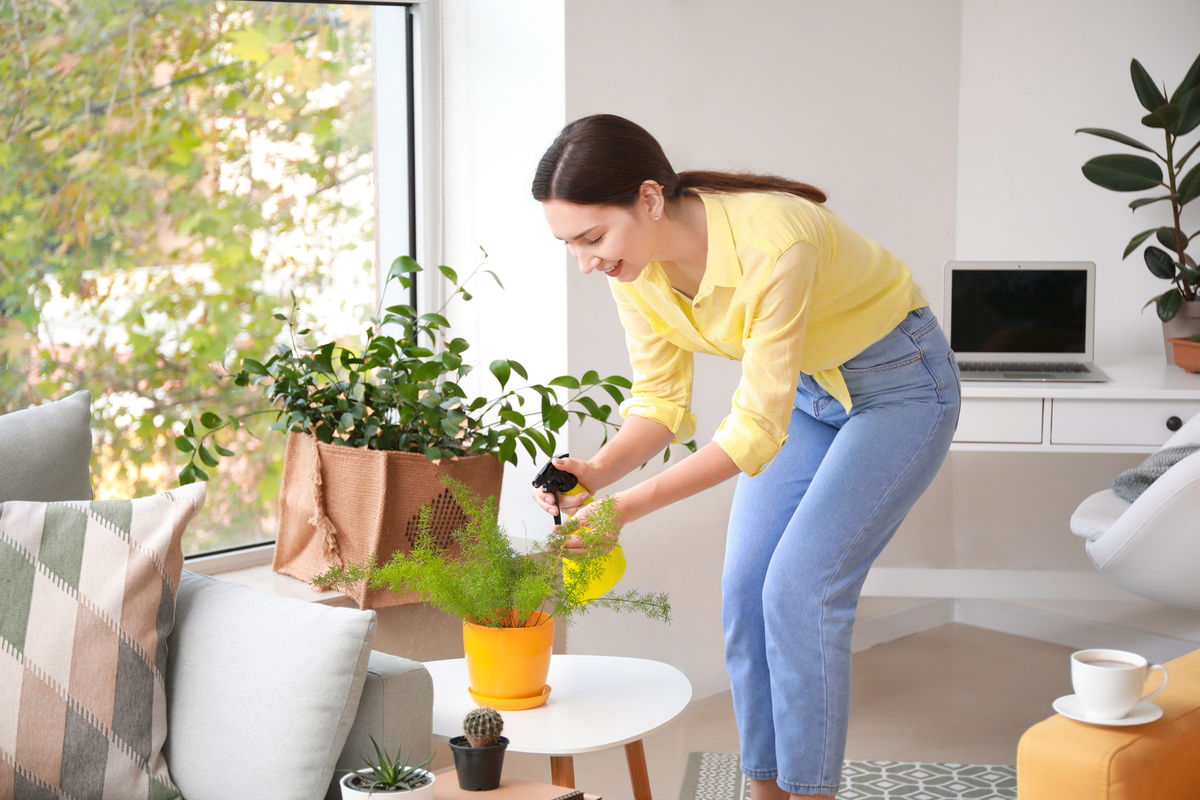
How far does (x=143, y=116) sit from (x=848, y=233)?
1.39 meters

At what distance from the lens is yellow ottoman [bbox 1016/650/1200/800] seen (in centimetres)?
101

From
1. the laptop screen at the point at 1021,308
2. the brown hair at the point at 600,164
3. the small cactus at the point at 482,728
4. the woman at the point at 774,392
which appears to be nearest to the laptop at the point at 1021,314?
the laptop screen at the point at 1021,308

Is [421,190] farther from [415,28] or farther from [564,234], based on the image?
[564,234]

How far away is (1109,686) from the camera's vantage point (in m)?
1.05

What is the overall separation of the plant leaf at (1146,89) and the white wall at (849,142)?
0.28 meters

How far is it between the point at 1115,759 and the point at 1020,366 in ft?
5.86

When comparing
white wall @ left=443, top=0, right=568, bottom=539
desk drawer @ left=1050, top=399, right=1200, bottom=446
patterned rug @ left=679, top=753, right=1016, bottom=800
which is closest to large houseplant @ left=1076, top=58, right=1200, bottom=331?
desk drawer @ left=1050, top=399, right=1200, bottom=446

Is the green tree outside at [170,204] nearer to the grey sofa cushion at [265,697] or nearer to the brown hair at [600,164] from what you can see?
the grey sofa cushion at [265,697]

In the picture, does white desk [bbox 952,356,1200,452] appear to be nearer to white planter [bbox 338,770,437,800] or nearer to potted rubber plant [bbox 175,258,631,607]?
potted rubber plant [bbox 175,258,631,607]

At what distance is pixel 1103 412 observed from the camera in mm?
2354

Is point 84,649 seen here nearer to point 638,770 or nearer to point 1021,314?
point 638,770

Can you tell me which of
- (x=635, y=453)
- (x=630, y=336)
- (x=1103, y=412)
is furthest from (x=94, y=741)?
(x=1103, y=412)

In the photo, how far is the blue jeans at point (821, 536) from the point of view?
147 cm

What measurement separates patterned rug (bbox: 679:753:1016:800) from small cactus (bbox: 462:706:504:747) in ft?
3.41
